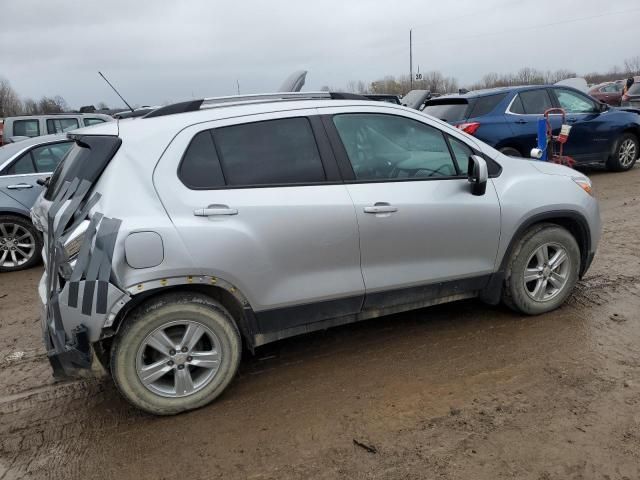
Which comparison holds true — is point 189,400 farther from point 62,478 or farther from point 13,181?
point 13,181

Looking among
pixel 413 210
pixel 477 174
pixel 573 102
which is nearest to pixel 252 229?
pixel 413 210

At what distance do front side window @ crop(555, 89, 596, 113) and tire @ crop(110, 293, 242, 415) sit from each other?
890 cm

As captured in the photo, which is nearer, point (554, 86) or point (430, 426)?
point (430, 426)

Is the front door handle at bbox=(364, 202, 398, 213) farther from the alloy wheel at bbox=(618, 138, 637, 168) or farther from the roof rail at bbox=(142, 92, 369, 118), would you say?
the alloy wheel at bbox=(618, 138, 637, 168)

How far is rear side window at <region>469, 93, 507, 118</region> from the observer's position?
29.7 ft

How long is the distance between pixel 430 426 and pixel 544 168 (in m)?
2.37

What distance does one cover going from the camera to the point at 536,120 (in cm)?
928

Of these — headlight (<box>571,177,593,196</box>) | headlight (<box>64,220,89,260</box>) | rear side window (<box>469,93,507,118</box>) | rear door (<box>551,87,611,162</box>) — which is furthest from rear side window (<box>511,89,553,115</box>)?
headlight (<box>64,220,89,260</box>)

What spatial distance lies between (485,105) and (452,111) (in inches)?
22.1

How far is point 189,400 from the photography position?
3109 millimetres

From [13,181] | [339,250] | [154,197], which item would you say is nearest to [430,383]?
[339,250]

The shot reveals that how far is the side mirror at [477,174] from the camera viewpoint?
139 inches

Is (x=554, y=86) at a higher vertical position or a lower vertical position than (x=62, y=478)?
higher

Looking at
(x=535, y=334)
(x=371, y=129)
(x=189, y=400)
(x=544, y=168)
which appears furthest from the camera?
(x=544, y=168)
